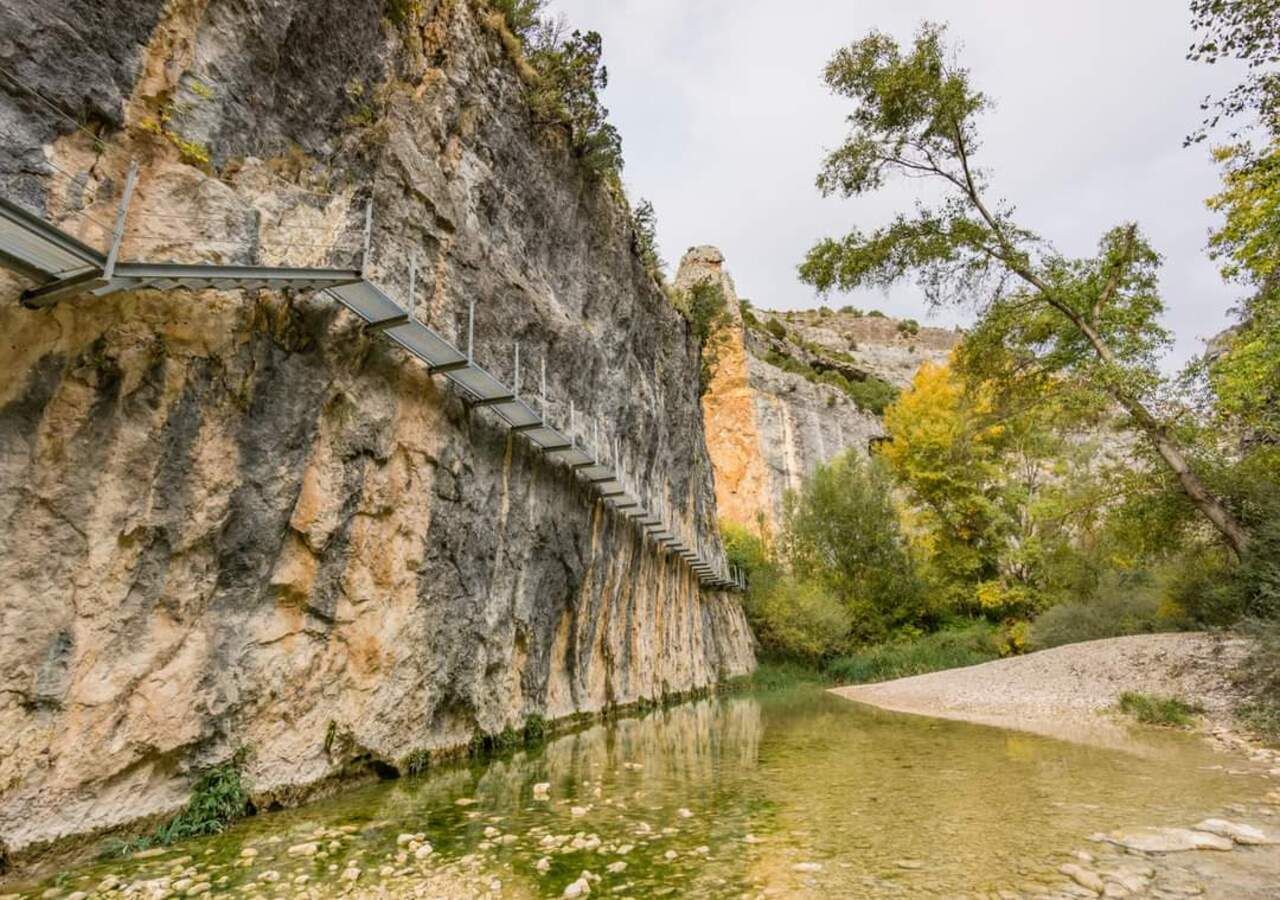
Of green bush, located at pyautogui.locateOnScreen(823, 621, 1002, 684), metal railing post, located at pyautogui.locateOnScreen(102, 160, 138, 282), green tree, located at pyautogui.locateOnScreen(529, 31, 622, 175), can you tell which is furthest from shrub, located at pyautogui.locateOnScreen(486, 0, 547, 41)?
green bush, located at pyautogui.locateOnScreen(823, 621, 1002, 684)

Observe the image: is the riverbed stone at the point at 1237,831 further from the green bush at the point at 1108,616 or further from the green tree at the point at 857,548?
the green tree at the point at 857,548

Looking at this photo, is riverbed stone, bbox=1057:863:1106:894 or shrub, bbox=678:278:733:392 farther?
shrub, bbox=678:278:733:392

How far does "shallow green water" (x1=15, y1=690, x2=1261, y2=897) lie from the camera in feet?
13.6

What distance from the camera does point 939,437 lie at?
29.7 m

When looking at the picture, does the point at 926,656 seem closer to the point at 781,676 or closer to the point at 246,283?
the point at 781,676

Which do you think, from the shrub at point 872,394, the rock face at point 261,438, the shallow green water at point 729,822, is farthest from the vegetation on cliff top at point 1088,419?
the shrub at point 872,394

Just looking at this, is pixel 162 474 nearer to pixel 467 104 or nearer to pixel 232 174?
pixel 232 174

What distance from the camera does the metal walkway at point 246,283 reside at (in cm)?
437

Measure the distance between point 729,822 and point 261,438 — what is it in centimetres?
560

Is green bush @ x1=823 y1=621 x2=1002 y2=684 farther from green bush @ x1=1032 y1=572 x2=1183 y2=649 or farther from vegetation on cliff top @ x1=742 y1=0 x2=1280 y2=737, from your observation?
green bush @ x1=1032 y1=572 x2=1183 y2=649

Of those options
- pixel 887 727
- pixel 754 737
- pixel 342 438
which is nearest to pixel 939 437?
pixel 887 727

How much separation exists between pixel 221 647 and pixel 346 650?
1.54 metres

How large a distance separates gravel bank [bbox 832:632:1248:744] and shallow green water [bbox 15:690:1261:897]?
2.18 meters

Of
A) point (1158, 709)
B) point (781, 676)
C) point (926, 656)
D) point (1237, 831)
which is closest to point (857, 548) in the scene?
point (926, 656)
